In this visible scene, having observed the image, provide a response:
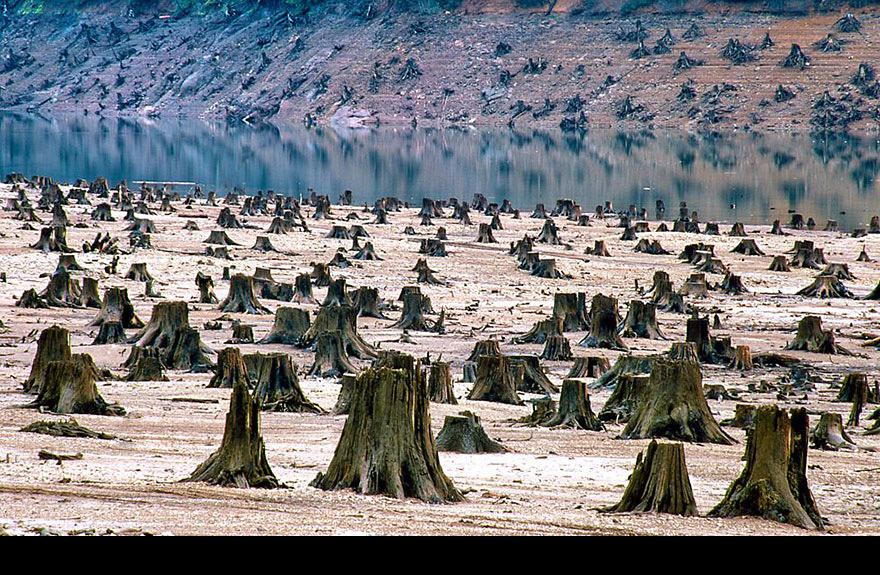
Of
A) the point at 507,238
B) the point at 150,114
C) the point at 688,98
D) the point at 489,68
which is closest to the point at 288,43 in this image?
the point at 150,114

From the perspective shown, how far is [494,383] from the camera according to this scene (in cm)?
1252

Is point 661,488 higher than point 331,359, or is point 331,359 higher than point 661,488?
point 331,359

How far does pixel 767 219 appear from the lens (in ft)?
145

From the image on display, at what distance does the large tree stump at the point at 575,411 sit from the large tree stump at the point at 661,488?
3.41 metres

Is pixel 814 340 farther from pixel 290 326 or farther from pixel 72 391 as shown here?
pixel 72 391

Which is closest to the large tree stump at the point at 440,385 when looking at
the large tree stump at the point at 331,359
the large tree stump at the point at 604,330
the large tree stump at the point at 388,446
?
the large tree stump at the point at 331,359

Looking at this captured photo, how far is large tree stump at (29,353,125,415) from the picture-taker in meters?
10.1

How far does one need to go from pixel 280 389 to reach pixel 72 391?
5.80 feet

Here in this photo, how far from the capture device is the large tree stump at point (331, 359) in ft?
45.3

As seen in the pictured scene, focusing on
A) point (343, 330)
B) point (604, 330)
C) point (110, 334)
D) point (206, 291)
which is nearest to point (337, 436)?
point (343, 330)

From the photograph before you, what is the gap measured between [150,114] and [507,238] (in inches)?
3748

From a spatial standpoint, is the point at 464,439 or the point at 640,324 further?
the point at 640,324

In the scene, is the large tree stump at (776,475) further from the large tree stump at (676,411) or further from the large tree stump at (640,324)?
the large tree stump at (640,324)
